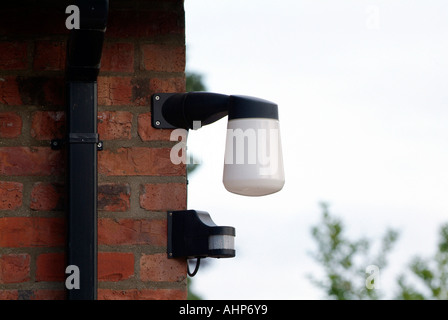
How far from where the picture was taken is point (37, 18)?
195 cm

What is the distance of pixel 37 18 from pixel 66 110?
0.79 ft

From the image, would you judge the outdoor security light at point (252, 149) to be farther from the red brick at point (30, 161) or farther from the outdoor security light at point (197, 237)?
the red brick at point (30, 161)

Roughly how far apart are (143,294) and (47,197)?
1.00 ft

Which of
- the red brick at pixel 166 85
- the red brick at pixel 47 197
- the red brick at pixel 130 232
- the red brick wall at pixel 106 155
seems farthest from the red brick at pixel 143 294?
the red brick at pixel 166 85

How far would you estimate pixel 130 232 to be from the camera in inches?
74.6

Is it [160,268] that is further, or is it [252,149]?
[160,268]

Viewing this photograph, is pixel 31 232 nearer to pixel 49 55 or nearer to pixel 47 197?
pixel 47 197

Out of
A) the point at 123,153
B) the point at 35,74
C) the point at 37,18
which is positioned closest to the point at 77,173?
the point at 123,153

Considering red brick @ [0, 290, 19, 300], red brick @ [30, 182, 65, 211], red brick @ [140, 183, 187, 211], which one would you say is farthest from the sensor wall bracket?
red brick @ [0, 290, 19, 300]

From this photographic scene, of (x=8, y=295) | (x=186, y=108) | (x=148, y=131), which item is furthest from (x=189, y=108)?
(x=8, y=295)

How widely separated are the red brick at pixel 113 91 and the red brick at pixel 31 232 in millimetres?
293

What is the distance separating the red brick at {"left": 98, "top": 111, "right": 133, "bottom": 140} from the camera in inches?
75.8

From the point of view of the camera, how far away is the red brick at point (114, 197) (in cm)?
190
